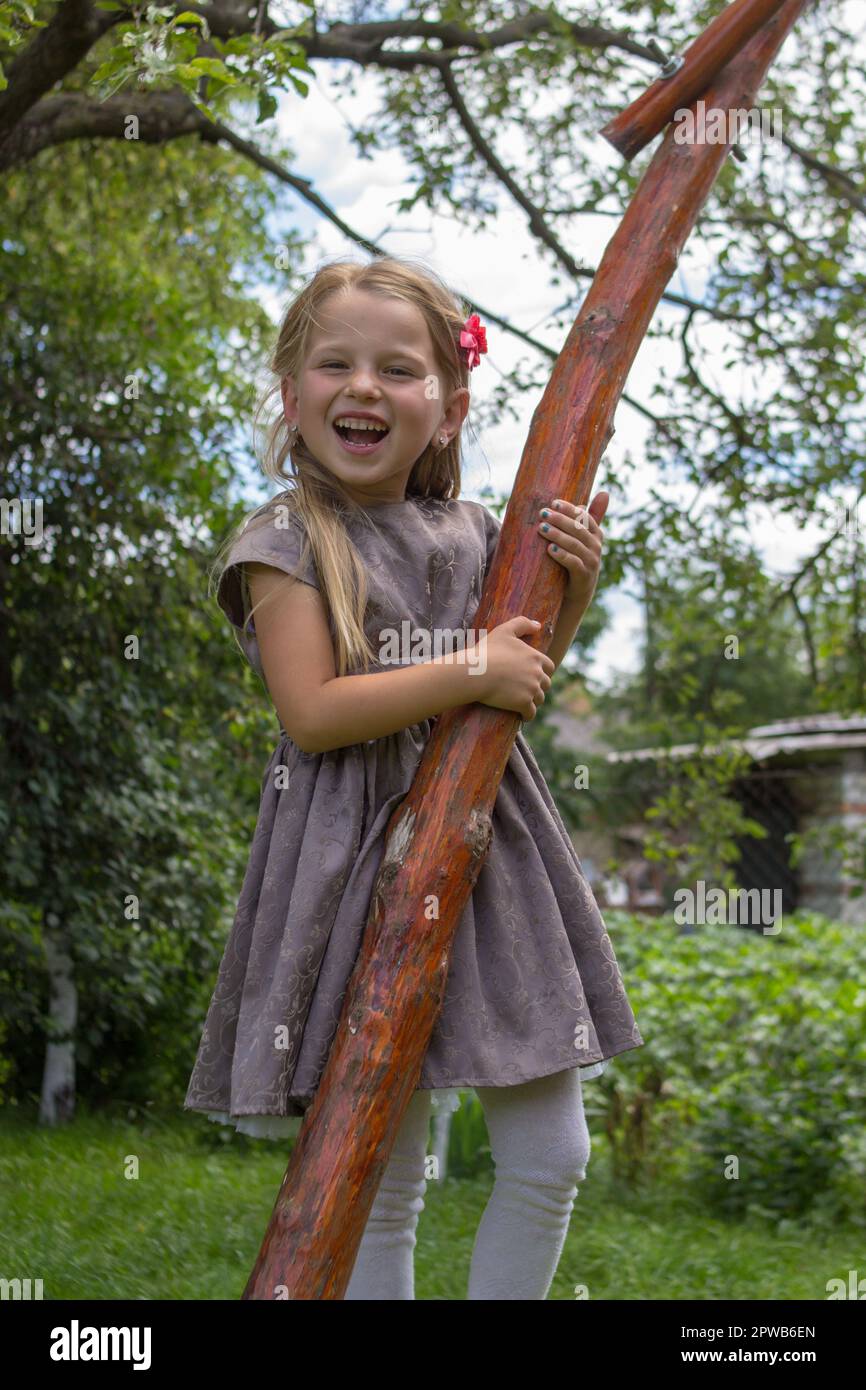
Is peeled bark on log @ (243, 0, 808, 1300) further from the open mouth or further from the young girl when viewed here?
the open mouth

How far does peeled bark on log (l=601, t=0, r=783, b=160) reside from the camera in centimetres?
222

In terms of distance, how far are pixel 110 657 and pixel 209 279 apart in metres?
2.64

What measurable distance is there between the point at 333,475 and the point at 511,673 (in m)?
0.51

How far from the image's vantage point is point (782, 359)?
4988mm

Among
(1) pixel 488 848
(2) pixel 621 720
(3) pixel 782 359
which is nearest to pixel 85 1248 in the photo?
(1) pixel 488 848

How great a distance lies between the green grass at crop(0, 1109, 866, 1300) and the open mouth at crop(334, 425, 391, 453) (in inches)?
75.7

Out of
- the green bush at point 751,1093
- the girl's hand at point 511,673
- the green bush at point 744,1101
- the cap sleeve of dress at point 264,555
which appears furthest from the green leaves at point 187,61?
the green bush at point 751,1093

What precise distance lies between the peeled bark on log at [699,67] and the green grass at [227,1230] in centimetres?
255

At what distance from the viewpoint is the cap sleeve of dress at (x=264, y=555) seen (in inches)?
76.5

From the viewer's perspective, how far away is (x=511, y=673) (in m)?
1.81

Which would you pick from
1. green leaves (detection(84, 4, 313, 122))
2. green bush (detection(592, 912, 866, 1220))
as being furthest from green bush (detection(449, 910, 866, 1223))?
green leaves (detection(84, 4, 313, 122))

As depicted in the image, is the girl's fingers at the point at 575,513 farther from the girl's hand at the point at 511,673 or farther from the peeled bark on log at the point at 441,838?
the girl's hand at the point at 511,673
